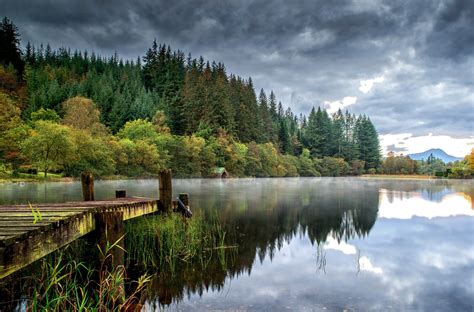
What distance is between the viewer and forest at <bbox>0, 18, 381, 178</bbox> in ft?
154

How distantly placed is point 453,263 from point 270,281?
6059 mm

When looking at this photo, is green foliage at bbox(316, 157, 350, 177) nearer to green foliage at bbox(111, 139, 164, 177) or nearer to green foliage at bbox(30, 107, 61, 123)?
green foliage at bbox(111, 139, 164, 177)

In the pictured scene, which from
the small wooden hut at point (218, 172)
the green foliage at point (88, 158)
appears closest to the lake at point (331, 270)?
the green foliage at point (88, 158)

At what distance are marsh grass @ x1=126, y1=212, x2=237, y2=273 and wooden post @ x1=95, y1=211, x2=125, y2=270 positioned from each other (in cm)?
182

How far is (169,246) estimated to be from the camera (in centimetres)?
994

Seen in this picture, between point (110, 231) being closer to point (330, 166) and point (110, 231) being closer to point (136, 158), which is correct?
point (136, 158)

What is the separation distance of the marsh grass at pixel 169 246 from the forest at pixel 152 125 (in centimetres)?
3605

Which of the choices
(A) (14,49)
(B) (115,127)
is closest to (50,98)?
(B) (115,127)

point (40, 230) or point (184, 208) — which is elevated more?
point (40, 230)

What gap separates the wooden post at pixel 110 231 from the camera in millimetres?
6949

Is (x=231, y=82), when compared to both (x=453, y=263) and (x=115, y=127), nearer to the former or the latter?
(x=115, y=127)

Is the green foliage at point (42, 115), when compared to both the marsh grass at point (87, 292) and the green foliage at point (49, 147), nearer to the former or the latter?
the green foliage at point (49, 147)

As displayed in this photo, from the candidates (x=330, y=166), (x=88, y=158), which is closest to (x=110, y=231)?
(x=88, y=158)

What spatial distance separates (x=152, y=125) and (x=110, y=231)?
63.0 meters
